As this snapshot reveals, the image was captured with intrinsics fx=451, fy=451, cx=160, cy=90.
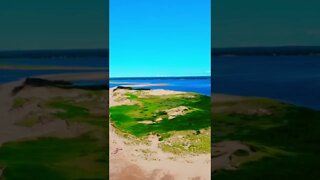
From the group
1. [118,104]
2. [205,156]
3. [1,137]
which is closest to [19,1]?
[1,137]

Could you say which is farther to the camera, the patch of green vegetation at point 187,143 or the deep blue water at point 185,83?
the patch of green vegetation at point 187,143

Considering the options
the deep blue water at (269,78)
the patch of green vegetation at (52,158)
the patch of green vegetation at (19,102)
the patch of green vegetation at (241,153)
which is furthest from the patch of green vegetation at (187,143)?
the patch of green vegetation at (19,102)

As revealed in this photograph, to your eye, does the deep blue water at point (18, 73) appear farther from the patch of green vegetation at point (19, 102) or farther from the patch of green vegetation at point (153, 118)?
the patch of green vegetation at point (153, 118)

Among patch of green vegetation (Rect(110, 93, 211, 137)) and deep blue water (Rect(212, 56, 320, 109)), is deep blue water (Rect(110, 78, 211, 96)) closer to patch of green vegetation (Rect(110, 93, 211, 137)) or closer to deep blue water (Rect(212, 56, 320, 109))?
patch of green vegetation (Rect(110, 93, 211, 137))

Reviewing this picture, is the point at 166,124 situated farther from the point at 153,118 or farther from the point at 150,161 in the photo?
the point at 150,161

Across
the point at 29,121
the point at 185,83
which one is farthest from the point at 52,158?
the point at 185,83

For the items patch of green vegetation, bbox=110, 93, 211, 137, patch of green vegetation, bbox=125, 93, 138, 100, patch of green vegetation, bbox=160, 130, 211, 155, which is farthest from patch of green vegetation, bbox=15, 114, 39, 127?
patch of green vegetation, bbox=160, 130, 211, 155

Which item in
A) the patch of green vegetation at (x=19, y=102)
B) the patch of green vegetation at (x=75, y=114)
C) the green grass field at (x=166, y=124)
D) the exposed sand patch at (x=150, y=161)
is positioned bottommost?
the exposed sand patch at (x=150, y=161)
